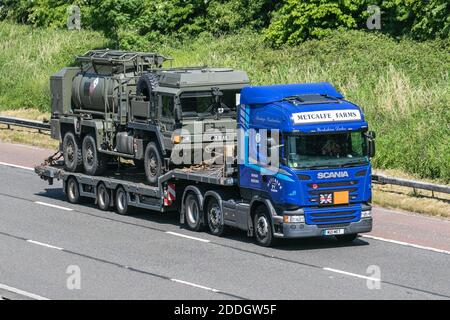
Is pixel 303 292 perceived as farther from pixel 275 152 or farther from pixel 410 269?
pixel 275 152

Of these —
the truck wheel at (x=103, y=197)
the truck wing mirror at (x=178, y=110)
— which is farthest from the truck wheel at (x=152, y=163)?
the truck wheel at (x=103, y=197)

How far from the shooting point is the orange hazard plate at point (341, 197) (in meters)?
21.8

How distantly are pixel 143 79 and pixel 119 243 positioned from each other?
474 cm

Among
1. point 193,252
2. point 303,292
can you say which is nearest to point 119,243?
point 193,252

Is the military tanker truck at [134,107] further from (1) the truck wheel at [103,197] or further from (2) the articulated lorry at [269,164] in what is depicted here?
(1) the truck wheel at [103,197]

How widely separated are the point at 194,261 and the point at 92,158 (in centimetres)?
787

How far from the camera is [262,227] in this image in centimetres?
2252

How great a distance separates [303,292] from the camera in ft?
60.0

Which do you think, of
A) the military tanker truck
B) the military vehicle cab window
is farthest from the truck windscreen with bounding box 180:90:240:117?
the military vehicle cab window

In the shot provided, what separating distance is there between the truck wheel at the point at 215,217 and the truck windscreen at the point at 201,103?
213 centimetres

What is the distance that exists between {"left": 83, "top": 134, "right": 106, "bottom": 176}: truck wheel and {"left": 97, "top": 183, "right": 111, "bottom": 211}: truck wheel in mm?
723

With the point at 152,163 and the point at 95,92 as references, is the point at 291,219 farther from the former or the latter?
the point at 95,92

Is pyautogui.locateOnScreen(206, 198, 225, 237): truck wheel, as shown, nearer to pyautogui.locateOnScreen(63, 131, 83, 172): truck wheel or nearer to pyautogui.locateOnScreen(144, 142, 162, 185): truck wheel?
pyautogui.locateOnScreen(144, 142, 162, 185): truck wheel

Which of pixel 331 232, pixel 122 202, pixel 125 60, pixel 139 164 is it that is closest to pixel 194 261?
pixel 331 232
